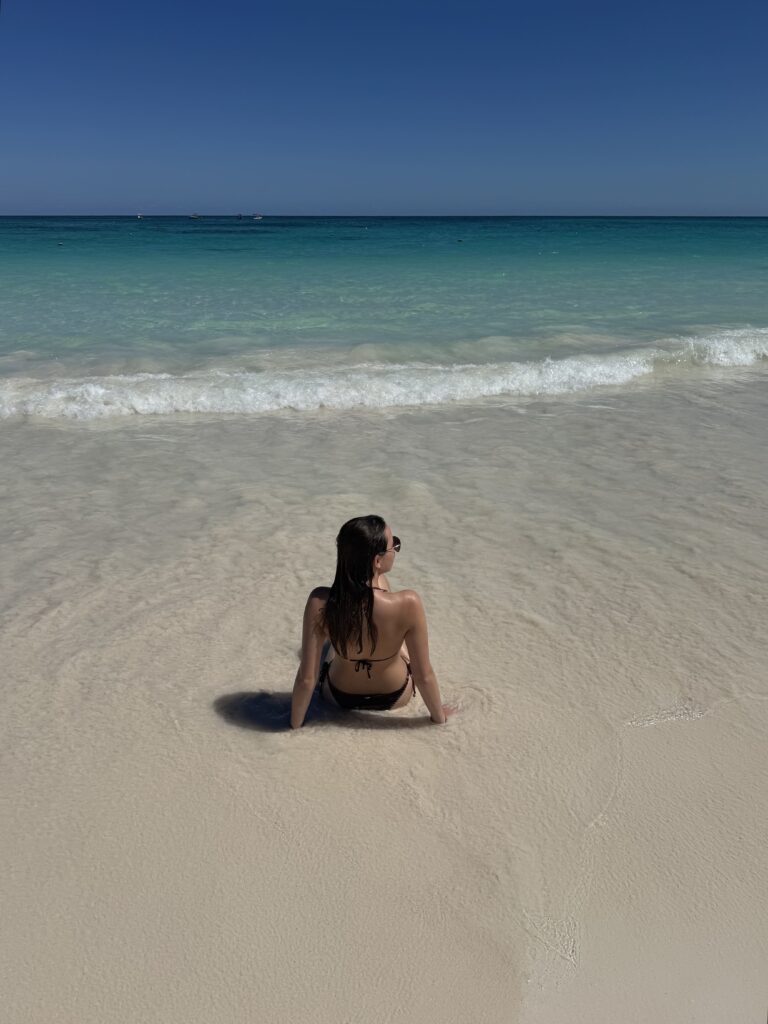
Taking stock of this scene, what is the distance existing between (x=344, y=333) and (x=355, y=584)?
10864mm

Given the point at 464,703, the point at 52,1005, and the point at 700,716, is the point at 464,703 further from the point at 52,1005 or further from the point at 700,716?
the point at 52,1005

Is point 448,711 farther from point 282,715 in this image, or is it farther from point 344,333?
point 344,333

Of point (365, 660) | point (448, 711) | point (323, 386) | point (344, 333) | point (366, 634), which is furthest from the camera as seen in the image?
point (344, 333)

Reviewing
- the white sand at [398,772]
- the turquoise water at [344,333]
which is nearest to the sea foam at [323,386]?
the turquoise water at [344,333]

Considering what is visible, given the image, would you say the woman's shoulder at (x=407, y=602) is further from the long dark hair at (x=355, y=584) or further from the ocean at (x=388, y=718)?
the ocean at (x=388, y=718)

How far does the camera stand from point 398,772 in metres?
3.29

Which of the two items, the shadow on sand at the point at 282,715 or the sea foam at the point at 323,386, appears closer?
the shadow on sand at the point at 282,715

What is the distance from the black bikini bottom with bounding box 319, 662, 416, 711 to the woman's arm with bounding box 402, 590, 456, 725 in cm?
15

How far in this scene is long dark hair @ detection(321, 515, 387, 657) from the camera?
321 cm

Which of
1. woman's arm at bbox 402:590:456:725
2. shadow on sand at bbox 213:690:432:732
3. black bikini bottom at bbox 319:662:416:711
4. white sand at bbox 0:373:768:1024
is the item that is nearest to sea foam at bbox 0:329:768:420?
white sand at bbox 0:373:768:1024

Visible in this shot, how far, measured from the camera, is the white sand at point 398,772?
2.45 m

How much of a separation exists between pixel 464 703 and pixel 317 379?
667 centimetres

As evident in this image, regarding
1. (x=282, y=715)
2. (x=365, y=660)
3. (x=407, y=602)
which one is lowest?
(x=282, y=715)

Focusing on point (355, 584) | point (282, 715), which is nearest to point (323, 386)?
point (282, 715)
